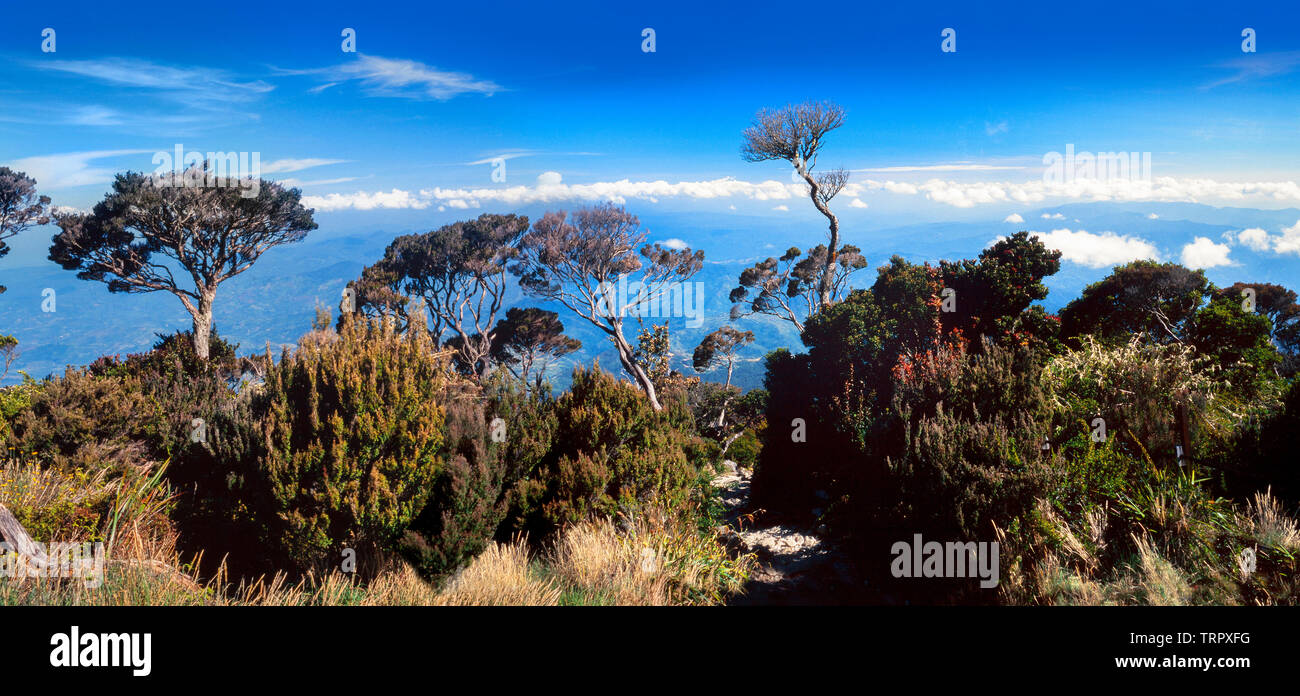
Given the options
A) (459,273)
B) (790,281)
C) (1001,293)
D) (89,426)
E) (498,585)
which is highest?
(459,273)

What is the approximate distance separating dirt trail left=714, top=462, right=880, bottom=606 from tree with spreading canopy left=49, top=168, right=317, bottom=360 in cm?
2134

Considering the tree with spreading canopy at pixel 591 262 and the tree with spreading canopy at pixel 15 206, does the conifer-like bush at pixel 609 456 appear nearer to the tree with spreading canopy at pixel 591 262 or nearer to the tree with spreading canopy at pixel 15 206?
the tree with spreading canopy at pixel 591 262

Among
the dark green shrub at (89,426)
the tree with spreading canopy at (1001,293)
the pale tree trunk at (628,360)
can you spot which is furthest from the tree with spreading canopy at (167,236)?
the tree with spreading canopy at (1001,293)

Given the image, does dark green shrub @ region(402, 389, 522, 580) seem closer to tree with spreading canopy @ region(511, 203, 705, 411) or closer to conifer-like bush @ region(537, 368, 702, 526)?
conifer-like bush @ region(537, 368, 702, 526)

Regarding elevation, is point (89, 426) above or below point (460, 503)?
above

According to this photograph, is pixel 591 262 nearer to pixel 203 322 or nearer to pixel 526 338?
pixel 526 338

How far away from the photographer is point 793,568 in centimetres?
982

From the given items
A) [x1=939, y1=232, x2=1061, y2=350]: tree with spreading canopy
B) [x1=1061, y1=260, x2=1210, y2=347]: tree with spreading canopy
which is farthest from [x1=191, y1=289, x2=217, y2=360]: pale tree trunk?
[x1=1061, y1=260, x2=1210, y2=347]: tree with spreading canopy

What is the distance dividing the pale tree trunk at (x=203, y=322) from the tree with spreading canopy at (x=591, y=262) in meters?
14.1

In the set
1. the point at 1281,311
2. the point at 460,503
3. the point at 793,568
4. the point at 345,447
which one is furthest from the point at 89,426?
the point at 1281,311

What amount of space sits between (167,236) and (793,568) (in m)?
26.4

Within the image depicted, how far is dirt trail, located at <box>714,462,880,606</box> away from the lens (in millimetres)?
8328
